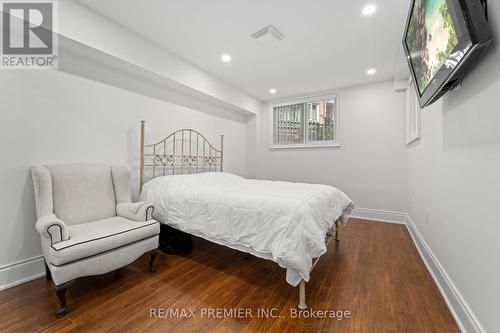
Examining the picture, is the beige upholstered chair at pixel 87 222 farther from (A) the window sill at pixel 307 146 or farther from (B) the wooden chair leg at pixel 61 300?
(A) the window sill at pixel 307 146

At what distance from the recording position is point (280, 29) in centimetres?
234

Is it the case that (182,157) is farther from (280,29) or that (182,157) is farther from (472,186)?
(472,186)

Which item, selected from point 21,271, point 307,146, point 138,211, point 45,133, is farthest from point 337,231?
point 45,133

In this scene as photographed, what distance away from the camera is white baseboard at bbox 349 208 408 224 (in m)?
3.63

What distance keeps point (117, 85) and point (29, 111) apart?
36.0 inches

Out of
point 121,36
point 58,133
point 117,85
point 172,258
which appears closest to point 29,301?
point 172,258

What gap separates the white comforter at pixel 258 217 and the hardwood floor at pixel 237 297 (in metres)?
0.31

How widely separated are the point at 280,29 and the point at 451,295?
9.20 feet

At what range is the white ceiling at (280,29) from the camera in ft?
6.57

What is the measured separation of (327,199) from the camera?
2.11 meters

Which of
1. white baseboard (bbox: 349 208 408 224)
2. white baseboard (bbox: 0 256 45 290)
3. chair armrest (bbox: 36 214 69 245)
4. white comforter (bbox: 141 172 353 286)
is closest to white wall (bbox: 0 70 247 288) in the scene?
white baseboard (bbox: 0 256 45 290)

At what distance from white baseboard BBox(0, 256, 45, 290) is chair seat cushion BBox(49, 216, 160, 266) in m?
0.54

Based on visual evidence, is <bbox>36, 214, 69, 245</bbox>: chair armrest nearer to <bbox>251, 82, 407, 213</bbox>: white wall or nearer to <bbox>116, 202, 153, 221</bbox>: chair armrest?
<bbox>116, 202, 153, 221</bbox>: chair armrest

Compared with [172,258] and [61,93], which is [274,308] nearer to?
[172,258]
